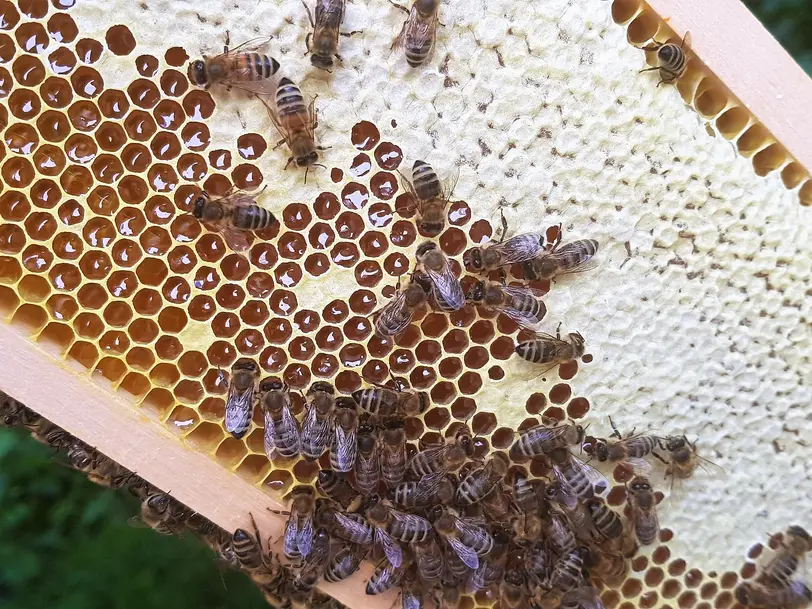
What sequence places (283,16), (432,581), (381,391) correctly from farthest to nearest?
(432,581) → (381,391) → (283,16)

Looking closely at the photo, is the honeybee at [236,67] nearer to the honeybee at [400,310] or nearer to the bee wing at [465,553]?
the honeybee at [400,310]

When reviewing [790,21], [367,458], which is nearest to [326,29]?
[367,458]

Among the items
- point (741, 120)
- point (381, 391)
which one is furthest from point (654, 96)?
point (381, 391)

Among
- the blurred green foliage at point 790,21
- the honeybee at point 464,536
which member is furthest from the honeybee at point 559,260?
the blurred green foliage at point 790,21

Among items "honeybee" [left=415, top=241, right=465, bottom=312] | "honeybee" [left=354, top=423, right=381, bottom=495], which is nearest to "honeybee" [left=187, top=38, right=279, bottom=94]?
"honeybee" [left=415, top=241, right=465, bottom=312]

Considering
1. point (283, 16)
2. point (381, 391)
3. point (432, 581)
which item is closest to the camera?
point (283, 16)

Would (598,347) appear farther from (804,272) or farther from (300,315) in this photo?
(300,315)

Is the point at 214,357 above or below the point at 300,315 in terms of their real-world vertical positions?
below

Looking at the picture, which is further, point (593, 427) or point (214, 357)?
point (593, 427)

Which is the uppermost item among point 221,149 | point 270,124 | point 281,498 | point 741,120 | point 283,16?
point 741,120
